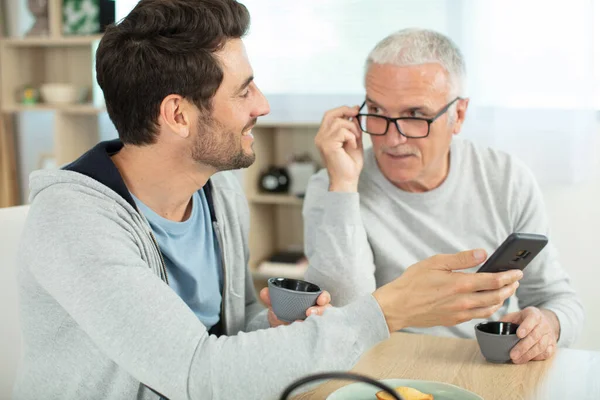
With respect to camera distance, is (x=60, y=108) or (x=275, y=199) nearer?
(x=275, y=199)

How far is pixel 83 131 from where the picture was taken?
4.20m

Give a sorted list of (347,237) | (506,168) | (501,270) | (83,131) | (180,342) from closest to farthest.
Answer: (180,342) → (501,270) → (347,237) → (506,168) → (83,131)

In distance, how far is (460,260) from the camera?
4.08 feet

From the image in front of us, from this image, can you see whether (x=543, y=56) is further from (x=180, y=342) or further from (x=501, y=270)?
(x=180, y=342)

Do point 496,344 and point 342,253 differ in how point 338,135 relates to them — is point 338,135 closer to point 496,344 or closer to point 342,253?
point 342,253

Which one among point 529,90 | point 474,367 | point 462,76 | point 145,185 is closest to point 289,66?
point 529,90

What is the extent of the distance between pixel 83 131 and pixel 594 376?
3.41m

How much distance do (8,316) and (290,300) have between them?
2.04 ft

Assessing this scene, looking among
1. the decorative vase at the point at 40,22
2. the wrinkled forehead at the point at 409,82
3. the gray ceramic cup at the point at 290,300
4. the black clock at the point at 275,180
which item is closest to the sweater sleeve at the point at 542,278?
the wrinkled forehead at the point at 409,82

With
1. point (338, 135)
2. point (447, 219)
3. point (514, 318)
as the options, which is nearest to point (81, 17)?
point (338, 135)

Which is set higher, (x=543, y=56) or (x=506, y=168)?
(x=543, y=56)

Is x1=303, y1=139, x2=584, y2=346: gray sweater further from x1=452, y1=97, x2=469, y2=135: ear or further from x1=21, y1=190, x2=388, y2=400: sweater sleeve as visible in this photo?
x1=21, y1=190, x2=388, y2=400: sweater sleeve

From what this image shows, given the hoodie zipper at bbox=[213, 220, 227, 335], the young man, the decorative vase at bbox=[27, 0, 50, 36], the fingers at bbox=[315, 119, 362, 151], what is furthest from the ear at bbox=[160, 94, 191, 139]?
the decorative vase at bbox=[27, 0, 50, 36]

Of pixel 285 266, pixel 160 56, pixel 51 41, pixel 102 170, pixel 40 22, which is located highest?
pixel 40 22
